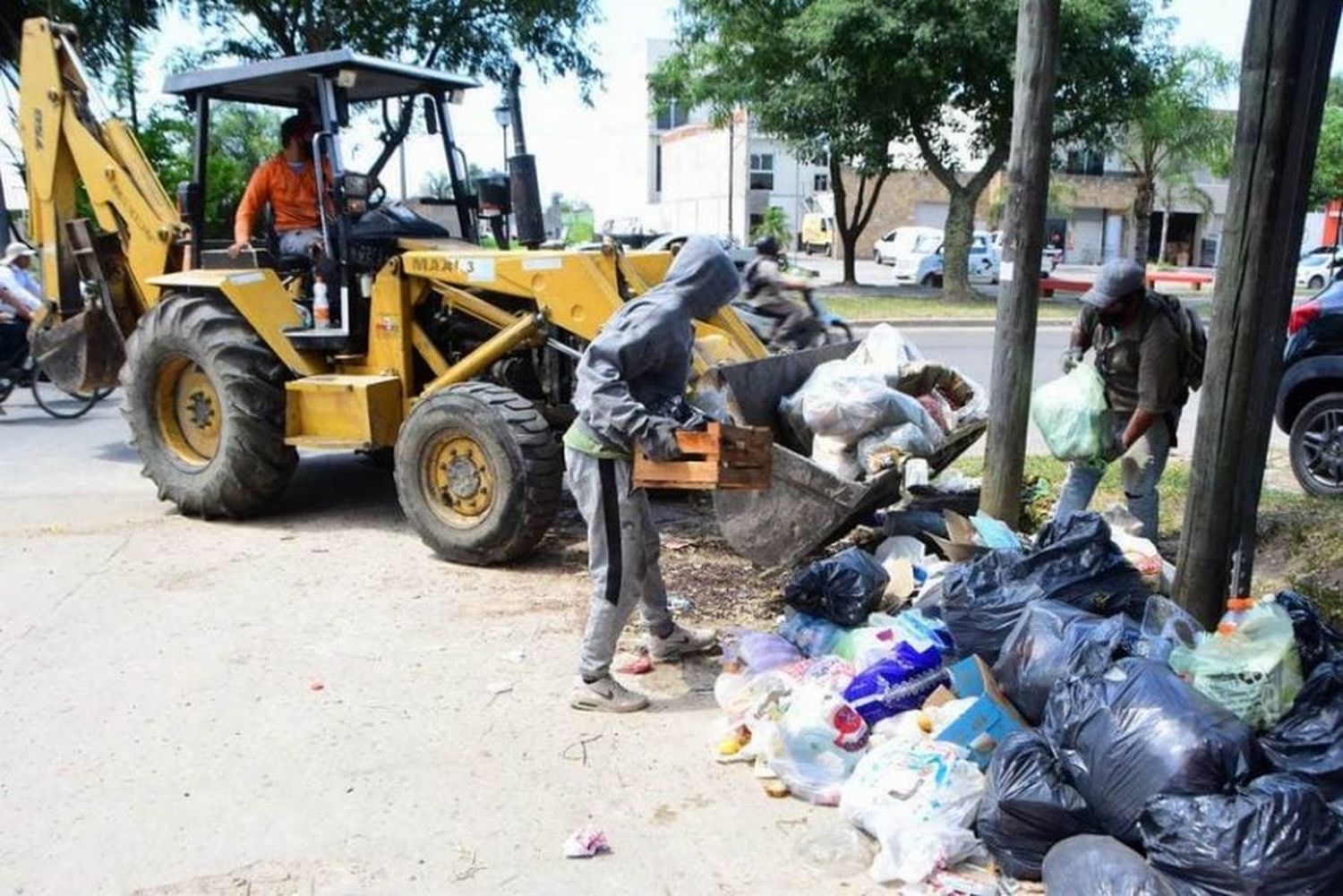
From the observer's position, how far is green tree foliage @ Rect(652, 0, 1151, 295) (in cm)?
2139

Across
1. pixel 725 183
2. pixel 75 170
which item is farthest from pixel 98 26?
pixel 725 183

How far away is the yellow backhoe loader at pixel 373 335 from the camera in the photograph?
6258mm

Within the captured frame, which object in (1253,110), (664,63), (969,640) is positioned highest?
(664,63)

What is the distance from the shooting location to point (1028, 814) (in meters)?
3.33

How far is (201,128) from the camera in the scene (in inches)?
302

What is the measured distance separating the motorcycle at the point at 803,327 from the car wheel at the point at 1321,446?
2980mm

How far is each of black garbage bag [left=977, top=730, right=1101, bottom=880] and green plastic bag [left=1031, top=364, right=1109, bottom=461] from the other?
247cm

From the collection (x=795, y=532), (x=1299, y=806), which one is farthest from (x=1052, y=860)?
(x=795, y=532)

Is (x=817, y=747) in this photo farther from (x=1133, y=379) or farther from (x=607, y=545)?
(x=1133, y=379)

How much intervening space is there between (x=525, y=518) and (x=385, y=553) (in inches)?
41.6

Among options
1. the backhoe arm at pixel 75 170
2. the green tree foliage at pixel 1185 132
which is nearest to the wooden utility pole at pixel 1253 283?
the backhoe arm at pixel 75 170

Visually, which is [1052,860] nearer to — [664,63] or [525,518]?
[525,518]

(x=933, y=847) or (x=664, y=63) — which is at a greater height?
(x=664, y=63)

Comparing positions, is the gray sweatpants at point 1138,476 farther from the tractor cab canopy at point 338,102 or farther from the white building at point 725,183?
the white building at point 725,183
